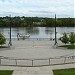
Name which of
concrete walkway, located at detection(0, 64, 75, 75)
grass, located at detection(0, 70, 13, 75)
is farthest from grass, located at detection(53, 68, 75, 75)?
grass, located at detection(0, 70, 13, 75)

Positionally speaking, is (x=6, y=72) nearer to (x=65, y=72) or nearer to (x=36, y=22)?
(x=65, y=72)

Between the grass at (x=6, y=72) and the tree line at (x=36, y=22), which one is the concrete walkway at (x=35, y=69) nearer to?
the grass at (x=6, y=72)

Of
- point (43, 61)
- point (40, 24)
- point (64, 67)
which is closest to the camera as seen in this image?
point (64, 67)

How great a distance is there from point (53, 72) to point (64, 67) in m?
2.16

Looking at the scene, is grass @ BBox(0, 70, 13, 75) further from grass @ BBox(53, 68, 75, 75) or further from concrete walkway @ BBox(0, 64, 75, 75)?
grass @ BBox(53, 68, 75, 75)

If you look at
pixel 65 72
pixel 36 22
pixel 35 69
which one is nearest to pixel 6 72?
pixel 35 69

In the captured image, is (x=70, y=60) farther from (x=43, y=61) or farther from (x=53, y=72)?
(x=53, y=72)

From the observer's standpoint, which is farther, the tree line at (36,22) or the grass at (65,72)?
the tree line at (36,22)

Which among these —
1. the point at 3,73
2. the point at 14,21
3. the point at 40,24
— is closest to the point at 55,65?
the point at 3,73

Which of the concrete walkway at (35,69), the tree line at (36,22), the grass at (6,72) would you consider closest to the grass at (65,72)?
the concrete walkway at (35,69)

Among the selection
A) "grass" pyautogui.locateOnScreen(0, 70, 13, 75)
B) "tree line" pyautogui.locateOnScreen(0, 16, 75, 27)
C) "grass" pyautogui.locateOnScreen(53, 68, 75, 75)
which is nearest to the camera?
"grass" pyautogui.locateOnScreen(53, 68, 75, 75)

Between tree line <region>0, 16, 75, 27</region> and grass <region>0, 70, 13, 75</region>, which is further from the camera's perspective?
tree line <region>0, 16, 75, 27</region>

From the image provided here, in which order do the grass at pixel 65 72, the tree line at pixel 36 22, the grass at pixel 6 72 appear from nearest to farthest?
1. the grass at pixel 65 72
2. the grass at pixel 6 72
3. the tree line at pixel 36 22

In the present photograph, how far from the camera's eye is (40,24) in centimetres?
15000
